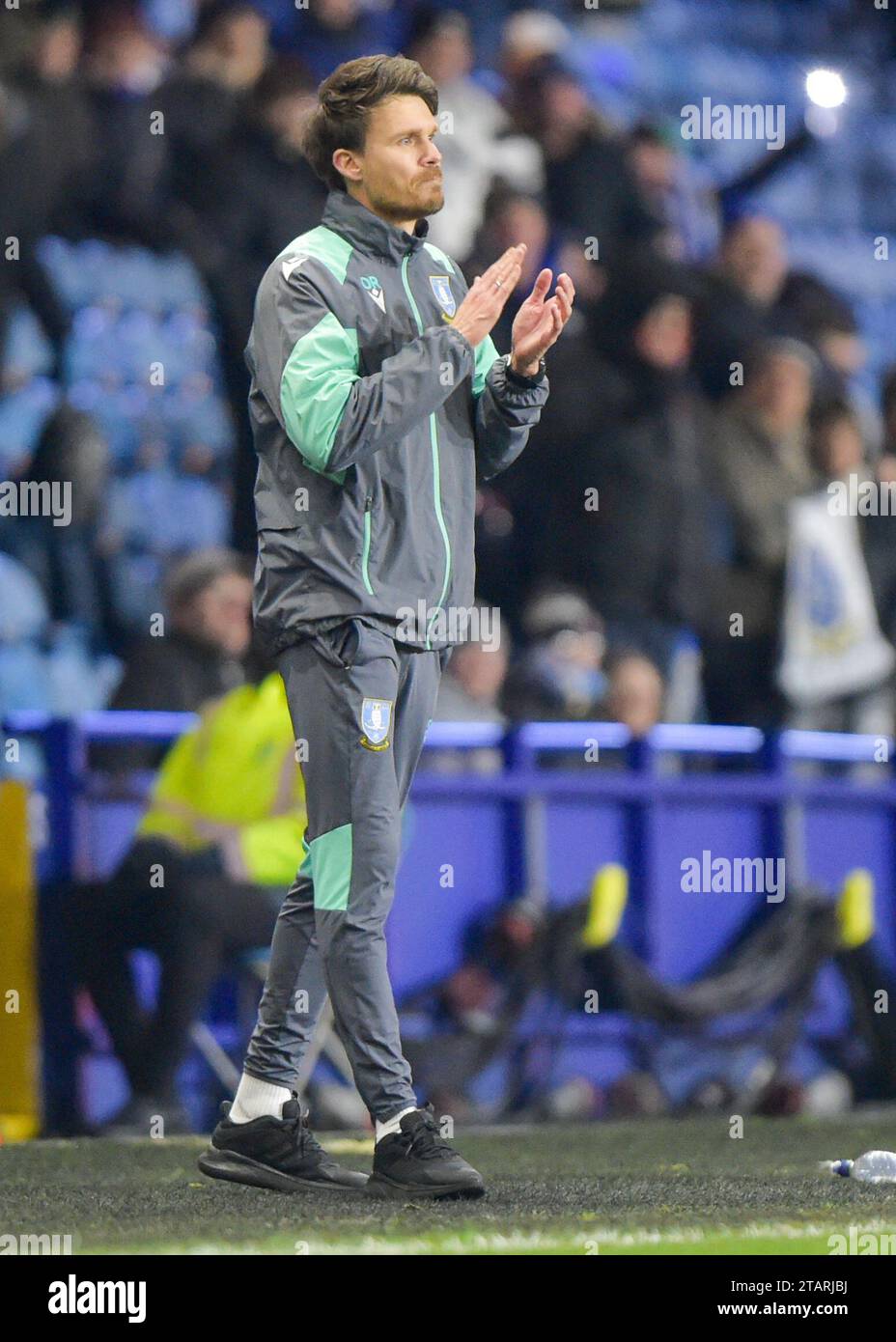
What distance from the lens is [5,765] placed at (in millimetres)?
6387

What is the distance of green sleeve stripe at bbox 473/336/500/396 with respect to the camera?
13.2ft

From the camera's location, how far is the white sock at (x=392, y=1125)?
362 cm

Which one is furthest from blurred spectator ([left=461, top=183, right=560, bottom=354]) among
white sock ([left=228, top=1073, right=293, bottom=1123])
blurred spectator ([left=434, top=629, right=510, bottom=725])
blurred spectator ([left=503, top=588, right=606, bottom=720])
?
white sock ([left=228, top=1073, right=293, bottom=1123])

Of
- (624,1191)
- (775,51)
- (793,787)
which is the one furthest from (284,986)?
(775,51)

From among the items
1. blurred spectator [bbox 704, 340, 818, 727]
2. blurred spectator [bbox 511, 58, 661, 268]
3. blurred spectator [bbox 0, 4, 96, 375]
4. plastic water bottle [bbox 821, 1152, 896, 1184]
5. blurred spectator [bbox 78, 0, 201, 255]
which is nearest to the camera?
plastic water bottle [bbox 821, 1152, 896, 1184]

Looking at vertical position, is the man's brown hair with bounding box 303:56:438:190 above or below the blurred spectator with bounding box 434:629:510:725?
above

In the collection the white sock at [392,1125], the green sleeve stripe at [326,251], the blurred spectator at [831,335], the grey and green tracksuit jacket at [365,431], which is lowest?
the white sock at [392,1125]

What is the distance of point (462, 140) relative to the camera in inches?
310

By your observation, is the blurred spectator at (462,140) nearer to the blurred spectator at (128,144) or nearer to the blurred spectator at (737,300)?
the blurred spectator at (737,300)

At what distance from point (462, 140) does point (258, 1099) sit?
15.9ft

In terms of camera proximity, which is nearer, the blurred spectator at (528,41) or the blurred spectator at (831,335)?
the blurred spectator at (528,41)

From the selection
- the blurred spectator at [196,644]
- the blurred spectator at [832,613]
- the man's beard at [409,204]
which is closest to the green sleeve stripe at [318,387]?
the man's beard at [409,204]

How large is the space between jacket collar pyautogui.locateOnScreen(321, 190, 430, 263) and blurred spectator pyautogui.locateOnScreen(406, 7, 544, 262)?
12.0 ft

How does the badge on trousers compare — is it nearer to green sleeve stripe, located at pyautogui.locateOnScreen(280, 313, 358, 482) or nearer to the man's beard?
green sleeve stripe, located at pyautogui.locateOnScreen(280, 313, 358, 482)
